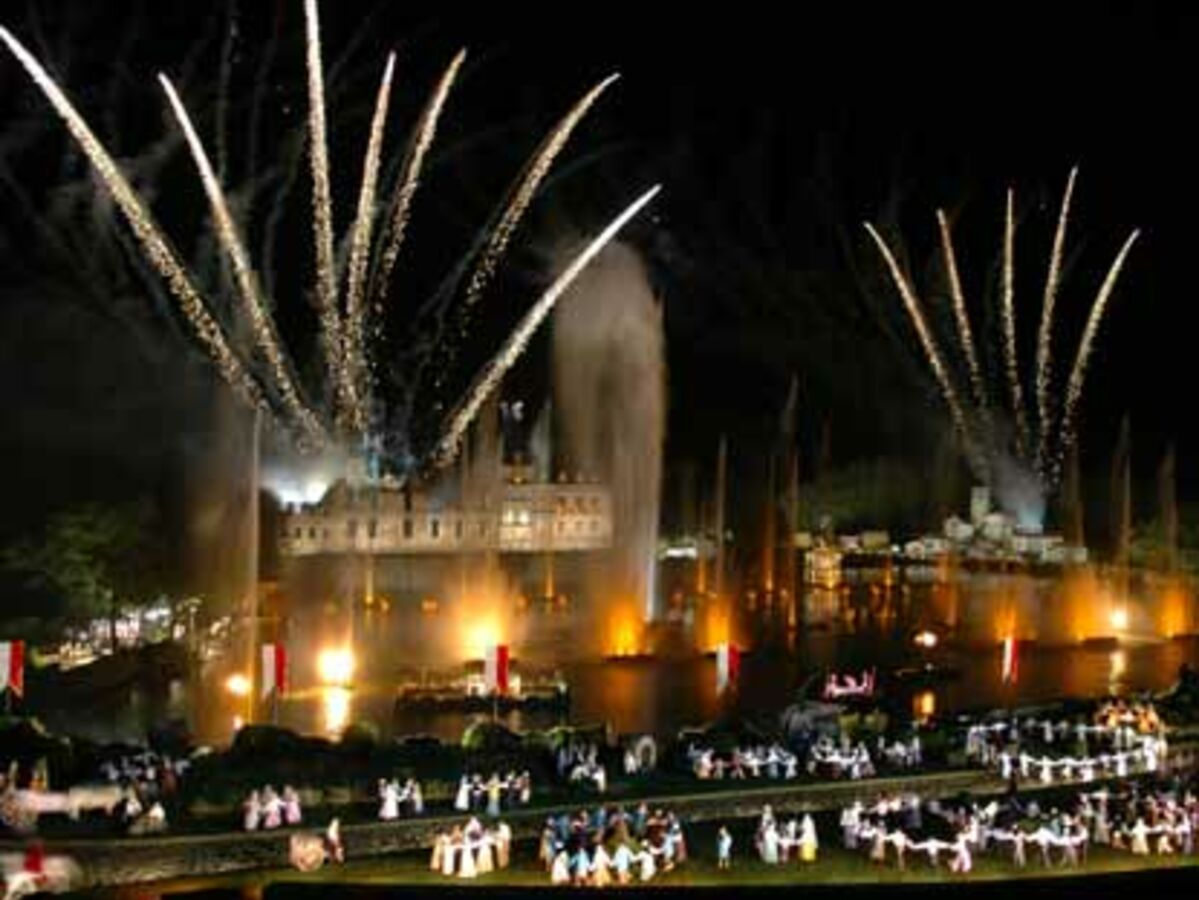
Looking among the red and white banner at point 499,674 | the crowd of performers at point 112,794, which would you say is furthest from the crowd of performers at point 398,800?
the red and white banner at point 499,674

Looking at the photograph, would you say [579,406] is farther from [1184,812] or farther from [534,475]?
[1184,812]

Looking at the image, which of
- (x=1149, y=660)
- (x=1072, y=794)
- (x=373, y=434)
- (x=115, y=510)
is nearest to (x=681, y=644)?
(x=1149, y=660)

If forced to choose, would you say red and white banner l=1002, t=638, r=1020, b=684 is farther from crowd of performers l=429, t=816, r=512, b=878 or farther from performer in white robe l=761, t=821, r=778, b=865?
crowd of performers l=429, t=816, r=512, b=878

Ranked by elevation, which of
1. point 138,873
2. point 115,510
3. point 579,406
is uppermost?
point 579,406

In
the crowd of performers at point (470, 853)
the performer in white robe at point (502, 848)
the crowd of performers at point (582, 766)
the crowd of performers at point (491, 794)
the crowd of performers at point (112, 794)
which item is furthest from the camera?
the crowd of performers at point (582, 766)

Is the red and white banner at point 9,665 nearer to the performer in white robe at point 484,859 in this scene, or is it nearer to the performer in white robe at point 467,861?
the performer in white robe at point 467,861

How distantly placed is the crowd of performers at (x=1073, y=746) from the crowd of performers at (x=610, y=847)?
24.6 feet

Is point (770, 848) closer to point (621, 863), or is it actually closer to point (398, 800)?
point (621, 863)

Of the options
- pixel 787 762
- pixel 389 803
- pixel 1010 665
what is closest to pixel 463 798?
pixel 389 803

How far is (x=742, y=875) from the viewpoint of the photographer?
20125 mm

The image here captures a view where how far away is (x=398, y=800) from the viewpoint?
73.0ft

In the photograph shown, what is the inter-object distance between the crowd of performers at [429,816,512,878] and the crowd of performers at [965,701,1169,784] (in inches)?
373

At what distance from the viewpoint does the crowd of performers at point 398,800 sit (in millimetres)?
21969

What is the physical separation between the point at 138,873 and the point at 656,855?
6657mm
